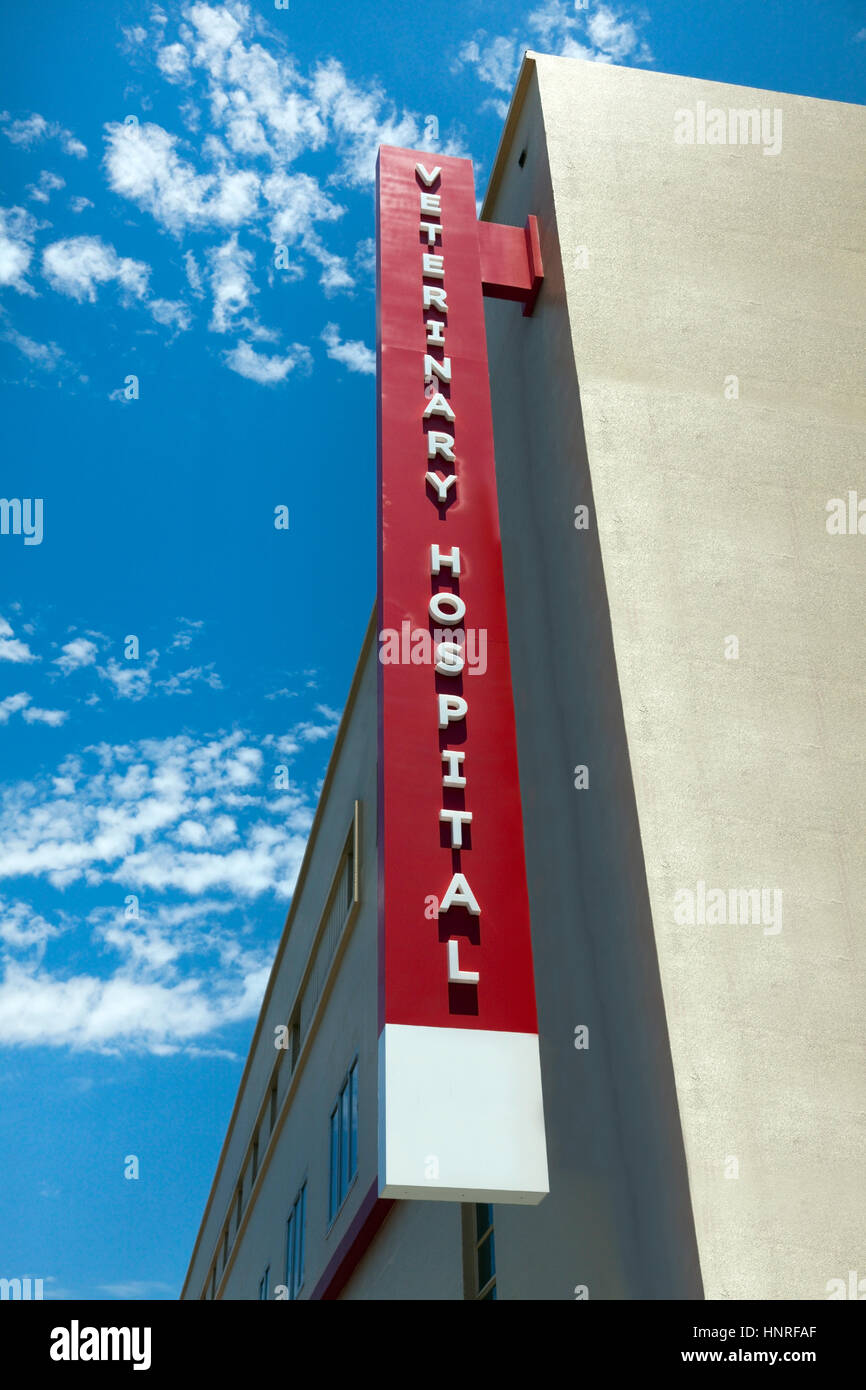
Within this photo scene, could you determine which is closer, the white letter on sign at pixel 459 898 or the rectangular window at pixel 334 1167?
the white letter on sign at pixel 459 898

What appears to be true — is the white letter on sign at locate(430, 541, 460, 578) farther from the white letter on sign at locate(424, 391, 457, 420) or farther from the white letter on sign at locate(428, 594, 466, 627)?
the white letter on sign at locate(424, 391, 457, 420)

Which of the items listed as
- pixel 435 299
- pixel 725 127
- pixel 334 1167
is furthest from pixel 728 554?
pixel 334 1167

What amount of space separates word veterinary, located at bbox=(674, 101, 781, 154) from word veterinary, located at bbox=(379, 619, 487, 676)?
7.03 m

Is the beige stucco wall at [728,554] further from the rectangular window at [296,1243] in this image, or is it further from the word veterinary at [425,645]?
the rectangular window at [296,1243]

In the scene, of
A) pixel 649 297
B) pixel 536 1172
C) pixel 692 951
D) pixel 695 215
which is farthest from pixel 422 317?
pixel 536 1172

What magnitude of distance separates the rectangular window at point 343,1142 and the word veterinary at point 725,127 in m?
13.4

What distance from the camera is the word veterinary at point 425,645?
1072 cm

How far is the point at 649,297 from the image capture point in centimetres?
1267

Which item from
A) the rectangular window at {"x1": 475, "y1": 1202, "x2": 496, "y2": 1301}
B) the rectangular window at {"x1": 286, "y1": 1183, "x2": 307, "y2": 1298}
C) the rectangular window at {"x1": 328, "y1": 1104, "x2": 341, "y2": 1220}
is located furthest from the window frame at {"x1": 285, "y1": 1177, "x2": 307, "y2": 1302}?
the rectangular window at {"x1": 475, "y1": 1202, "x2": 496, "y2": 1301}

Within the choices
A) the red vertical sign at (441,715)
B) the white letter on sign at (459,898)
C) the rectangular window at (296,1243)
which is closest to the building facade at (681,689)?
the red vertical sign at (441,715)

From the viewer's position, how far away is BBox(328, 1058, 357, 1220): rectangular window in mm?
18344

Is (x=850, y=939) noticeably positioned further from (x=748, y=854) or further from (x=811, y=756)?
(x=811, y=756)

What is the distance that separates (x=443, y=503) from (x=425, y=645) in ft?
5.63
